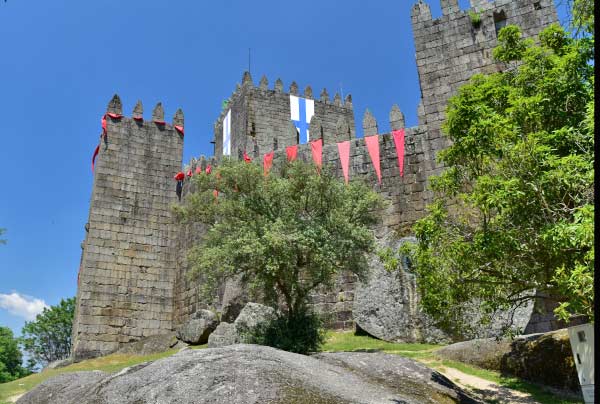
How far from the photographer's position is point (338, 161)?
22266mm

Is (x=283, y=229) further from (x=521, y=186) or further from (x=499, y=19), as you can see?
(x=499, y=19)

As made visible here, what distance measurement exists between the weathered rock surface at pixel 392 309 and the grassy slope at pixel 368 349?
0.49m

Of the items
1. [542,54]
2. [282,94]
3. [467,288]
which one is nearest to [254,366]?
[467,288]

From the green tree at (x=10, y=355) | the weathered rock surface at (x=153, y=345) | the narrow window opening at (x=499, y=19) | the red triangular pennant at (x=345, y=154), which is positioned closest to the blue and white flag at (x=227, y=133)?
the red triangular pennant at (x=345, y=154)

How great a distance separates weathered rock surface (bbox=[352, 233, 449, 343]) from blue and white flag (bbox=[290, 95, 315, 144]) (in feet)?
68.3

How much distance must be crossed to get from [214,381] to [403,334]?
33.8 feet

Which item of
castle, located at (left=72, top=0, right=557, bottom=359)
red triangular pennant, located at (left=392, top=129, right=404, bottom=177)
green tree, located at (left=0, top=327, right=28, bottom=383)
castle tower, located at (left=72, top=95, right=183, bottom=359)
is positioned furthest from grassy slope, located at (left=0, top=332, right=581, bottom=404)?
green tree, located at (left=0, top=327, right=28, bottom=383)

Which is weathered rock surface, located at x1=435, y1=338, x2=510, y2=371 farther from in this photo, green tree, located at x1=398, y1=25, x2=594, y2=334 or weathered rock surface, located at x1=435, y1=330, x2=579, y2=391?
green tree, located at x1=398, y1=25, x2=594, y2=334

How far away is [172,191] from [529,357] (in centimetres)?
1847

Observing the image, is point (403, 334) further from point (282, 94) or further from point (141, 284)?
point (282, 94)

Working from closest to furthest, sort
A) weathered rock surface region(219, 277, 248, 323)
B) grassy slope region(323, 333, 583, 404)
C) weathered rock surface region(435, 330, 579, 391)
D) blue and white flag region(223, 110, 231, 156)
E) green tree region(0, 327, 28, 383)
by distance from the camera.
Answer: grassy slope region(323, 333, 583, 404) → weathered rock surface region(435, 330, 579, 391) → weathered rock surface region(219, 277, 248, 323) → blue and white flag region(223, 110, 231, 156) → green tree region(0, 327, 28, 383)

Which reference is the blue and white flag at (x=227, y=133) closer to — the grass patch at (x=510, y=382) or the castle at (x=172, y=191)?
the castle at (x=172, y=191)

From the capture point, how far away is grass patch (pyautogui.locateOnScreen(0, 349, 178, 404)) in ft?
55.9

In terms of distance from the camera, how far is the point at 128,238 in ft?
78.0
